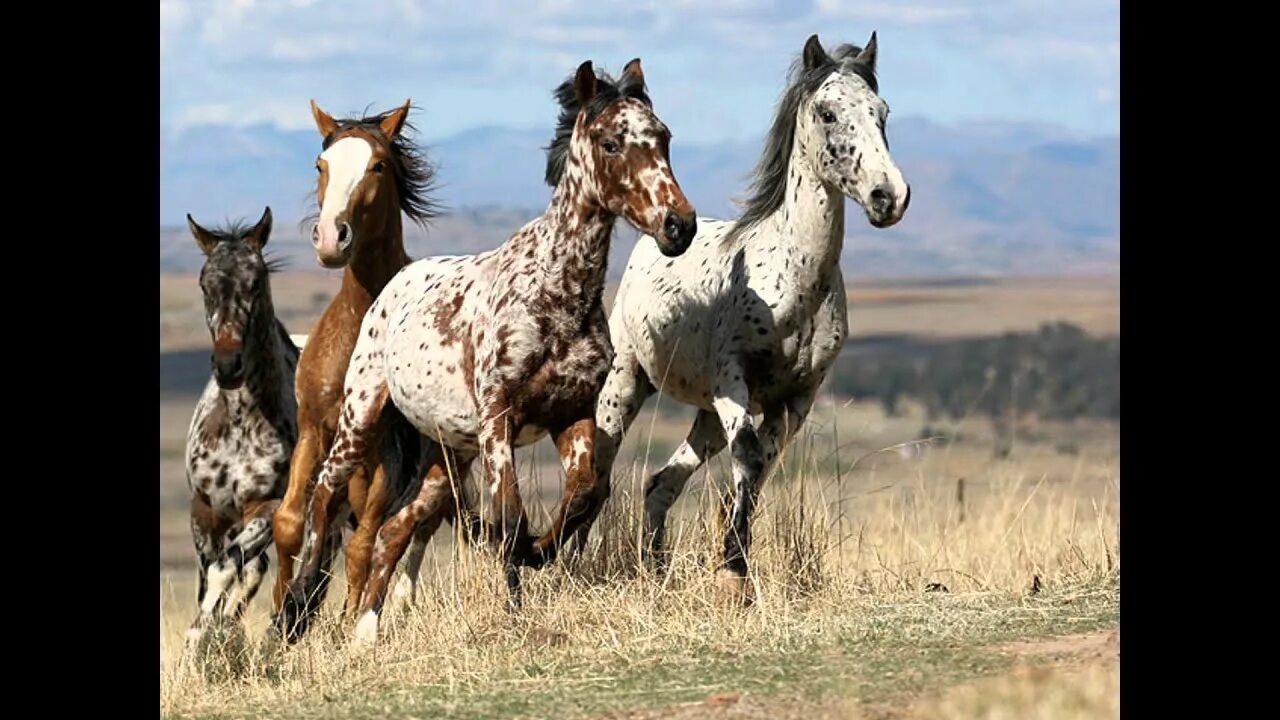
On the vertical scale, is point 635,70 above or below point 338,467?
above

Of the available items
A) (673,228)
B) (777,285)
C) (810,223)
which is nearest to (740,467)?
(777,285)

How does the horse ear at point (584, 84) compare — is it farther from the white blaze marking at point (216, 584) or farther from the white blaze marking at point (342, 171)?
the white blaze marking at point (216, 584)

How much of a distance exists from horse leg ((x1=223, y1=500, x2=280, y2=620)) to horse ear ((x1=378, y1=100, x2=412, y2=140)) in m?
1.95

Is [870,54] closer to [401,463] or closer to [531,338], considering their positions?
[531,338]

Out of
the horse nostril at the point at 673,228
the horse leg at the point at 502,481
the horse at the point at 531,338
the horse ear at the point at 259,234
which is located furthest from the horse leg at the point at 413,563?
the horse nostril at the point at 673,228

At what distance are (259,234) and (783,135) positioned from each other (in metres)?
2.67

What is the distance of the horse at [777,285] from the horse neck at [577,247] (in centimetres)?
83

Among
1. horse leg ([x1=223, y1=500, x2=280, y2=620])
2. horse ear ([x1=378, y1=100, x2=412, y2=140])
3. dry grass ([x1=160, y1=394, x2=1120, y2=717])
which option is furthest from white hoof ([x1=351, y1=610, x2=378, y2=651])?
horse ear ([x1=378, y1=100, x2=412, y2=140])

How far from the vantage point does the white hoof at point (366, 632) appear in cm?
931

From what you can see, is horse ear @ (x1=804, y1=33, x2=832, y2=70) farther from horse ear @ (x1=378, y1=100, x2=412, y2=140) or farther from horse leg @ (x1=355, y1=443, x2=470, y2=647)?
horse leg @ (x1=355, y1=443, x2=470, y2=647)

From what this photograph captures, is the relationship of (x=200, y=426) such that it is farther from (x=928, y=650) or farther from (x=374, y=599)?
(x=928, y=650)

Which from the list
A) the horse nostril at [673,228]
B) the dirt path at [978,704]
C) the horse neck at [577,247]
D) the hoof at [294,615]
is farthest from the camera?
the hoof at [294,615]

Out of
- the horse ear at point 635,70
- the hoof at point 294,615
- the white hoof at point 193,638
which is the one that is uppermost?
the horse ear at point 635,70

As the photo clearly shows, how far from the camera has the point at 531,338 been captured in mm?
8867
